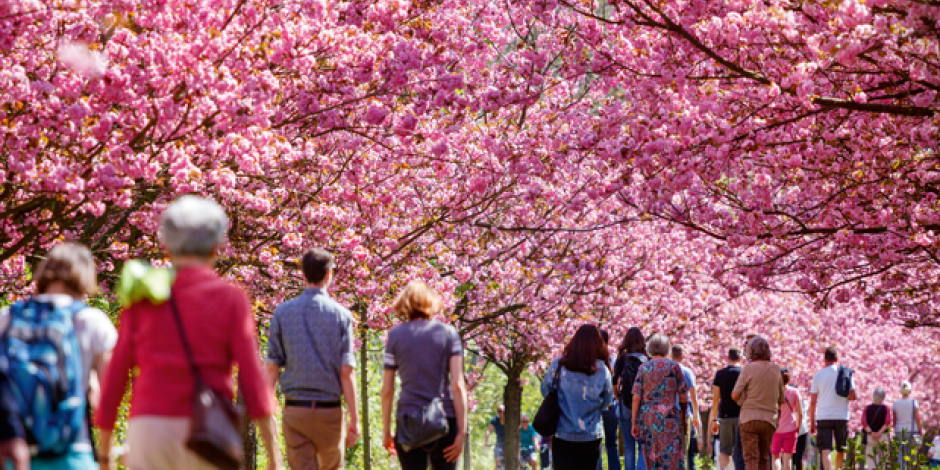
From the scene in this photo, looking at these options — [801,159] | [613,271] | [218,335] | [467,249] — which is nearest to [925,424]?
[613,271]

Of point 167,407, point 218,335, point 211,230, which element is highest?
point 211,230

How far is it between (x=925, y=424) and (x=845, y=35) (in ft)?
155

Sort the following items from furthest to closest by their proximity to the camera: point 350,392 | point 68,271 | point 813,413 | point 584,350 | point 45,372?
point 813,413
point 584,350
point 350,392
point 68,271
point 45,372

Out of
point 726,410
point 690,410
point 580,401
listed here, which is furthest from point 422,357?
point 726,410

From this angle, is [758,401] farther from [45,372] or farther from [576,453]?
[45,372]

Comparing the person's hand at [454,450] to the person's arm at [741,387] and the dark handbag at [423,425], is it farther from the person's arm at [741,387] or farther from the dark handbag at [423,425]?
the person's arm at [741,387]

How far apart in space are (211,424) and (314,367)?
2946mm

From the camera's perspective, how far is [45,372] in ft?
14.8

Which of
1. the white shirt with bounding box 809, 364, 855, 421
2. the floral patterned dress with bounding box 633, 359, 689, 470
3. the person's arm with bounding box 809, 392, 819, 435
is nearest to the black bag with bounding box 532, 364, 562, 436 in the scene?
the floral patterned dress with bounding box 633, 359, 689, 470

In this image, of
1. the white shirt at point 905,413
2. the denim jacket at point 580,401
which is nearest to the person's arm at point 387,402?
the denim jacket at point 580,401

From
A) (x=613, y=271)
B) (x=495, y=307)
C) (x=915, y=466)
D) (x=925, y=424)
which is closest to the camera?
(x=915, y=466)

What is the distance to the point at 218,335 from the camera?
4109 mm

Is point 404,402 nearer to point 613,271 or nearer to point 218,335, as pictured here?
point 218,335

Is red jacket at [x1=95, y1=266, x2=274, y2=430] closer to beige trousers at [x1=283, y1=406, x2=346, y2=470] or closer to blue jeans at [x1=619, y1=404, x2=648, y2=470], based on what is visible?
beige trousers at [x1=283, y1=406, x2=346, y2=470]
